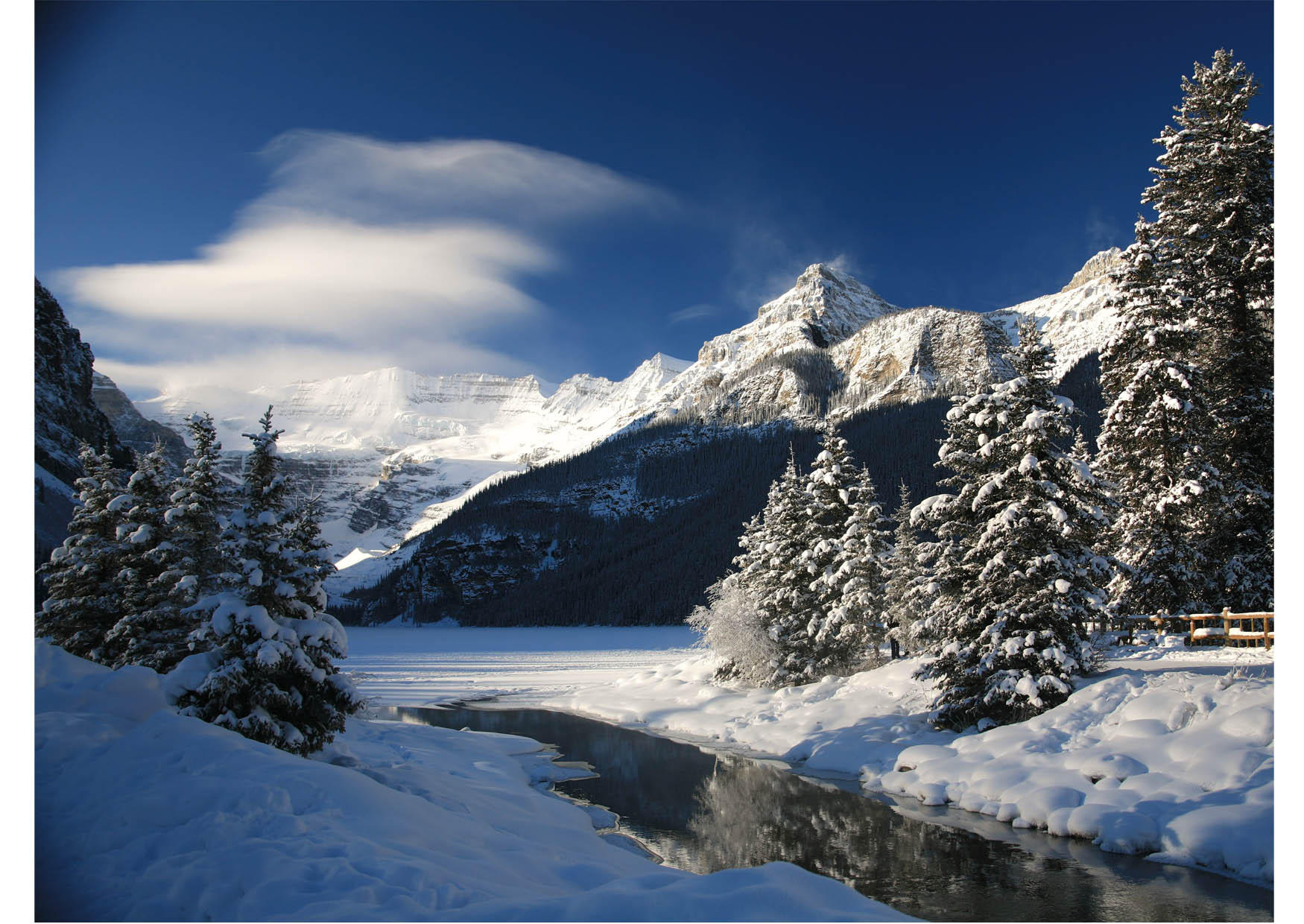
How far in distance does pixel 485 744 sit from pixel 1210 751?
75.7ft

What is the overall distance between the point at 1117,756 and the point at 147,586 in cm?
2751

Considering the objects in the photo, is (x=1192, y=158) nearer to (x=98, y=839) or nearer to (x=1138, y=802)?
(x=1138, y=802)

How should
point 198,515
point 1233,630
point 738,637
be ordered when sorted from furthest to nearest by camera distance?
point 738,637 < point 198,515 < point 1233,630

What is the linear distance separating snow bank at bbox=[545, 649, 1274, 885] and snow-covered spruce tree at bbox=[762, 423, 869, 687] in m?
6.34

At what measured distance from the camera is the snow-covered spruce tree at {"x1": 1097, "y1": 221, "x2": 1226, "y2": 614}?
19.1 m

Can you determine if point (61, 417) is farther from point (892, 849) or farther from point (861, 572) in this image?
point (892, 849)

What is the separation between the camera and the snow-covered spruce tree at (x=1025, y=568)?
2047cm

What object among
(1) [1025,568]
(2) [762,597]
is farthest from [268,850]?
(2) [762,597]

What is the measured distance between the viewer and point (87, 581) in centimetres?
2330

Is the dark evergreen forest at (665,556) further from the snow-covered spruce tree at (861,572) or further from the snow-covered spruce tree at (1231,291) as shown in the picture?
the snow-covered spruce tree at (1231,291)

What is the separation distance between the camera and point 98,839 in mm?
8781

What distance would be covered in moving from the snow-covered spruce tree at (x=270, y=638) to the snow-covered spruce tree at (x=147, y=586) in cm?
641
